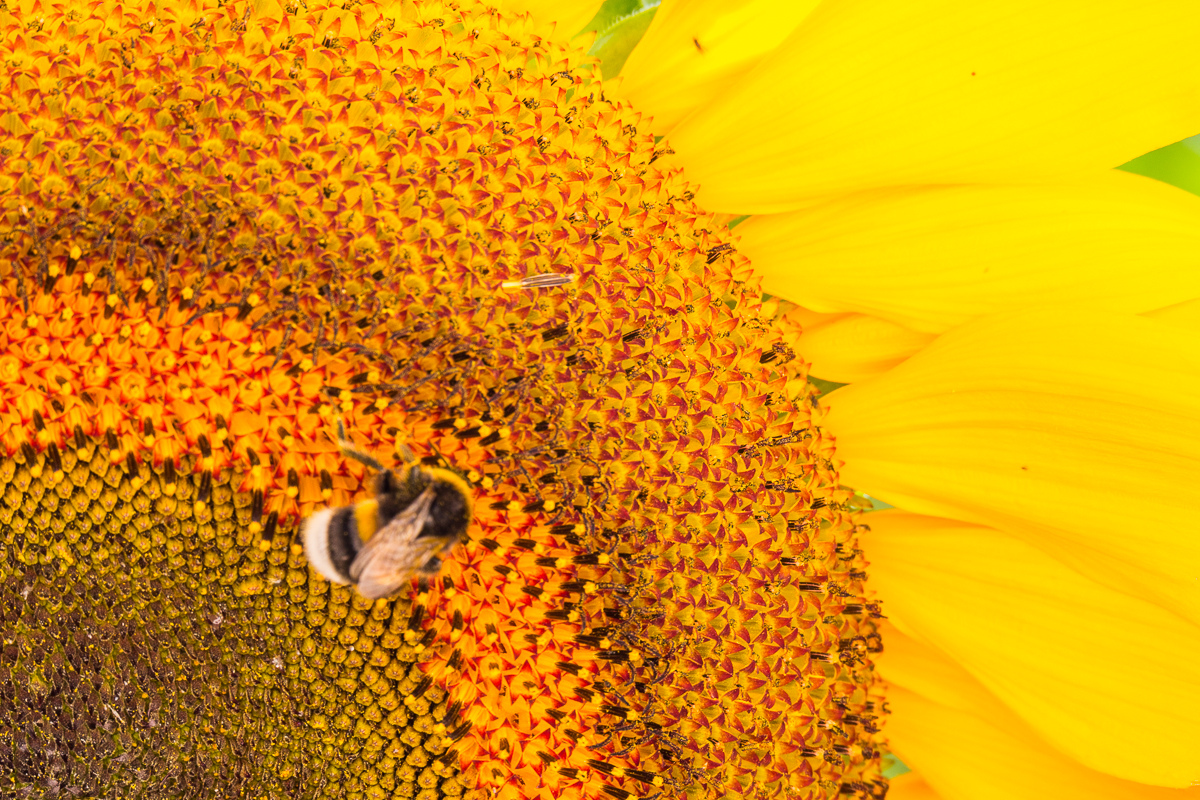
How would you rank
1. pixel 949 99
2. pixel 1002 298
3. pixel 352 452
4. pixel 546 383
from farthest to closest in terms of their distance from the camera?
pixel 1002 298 < pixel 949 99 < pixel 546 383 < pixel 352 452

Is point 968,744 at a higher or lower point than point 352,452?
lower

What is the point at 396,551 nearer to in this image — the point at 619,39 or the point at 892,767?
the point at 619,39

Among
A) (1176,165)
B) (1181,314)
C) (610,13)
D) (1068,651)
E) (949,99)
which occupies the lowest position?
(1068,651)

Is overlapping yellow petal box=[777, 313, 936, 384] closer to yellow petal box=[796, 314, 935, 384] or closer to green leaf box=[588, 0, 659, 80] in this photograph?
yellow petal box=[796, 314, 935, 384]

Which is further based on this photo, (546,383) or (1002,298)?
(1002,298)

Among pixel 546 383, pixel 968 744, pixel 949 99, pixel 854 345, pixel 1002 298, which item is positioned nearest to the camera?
pixel 546 383

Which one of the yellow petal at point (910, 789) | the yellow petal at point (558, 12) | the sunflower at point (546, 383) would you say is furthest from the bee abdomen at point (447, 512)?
the yellow petal at point (910, 789)

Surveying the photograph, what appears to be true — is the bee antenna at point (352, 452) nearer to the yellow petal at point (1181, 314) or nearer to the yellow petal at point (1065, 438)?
the yellow petal at point (1065, 438)

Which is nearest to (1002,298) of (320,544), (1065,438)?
(1065,438)
